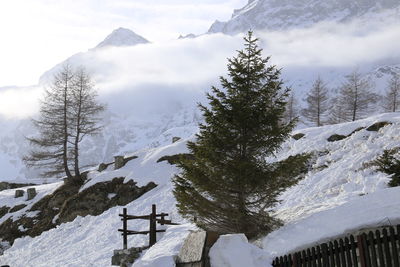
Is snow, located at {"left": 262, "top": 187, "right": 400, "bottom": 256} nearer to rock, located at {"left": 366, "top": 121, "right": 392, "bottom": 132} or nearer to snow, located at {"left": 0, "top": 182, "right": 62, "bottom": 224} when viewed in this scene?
rock, located at {"left": 366, "top": 121, "right": 392, "bottom": 132}

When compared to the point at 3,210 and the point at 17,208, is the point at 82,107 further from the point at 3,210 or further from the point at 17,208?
the point at 3,210

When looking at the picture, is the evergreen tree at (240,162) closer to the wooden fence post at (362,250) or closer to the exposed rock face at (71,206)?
the wooden fence post at (362,250)

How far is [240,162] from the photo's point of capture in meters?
12.8

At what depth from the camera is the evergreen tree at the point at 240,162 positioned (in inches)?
503

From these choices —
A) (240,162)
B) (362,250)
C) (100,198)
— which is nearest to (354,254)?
(362,250)

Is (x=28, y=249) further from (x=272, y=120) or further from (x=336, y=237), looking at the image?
(x=336, y=237)

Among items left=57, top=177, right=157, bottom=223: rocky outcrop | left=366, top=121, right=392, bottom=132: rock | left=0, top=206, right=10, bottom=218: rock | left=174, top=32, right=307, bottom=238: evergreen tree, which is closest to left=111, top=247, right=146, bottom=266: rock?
left=174, top=32, right=307, bottom=238: evergreen tree

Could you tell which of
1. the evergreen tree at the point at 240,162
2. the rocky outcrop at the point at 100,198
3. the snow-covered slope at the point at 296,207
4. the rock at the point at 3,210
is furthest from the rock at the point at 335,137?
the rock at the point at 3,210

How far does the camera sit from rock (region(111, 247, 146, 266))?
1586cm

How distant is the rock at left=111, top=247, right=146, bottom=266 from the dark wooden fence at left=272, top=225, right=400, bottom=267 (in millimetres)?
7549

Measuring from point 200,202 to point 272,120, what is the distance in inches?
132

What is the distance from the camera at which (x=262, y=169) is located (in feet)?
42.5

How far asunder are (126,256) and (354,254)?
33.8 feet

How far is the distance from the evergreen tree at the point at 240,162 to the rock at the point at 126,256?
3.77 metres
